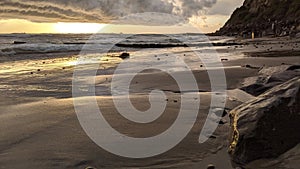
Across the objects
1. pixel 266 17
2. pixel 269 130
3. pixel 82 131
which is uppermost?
pixel 266 17

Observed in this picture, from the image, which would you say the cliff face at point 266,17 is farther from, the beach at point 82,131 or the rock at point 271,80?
the beach at point 82,131

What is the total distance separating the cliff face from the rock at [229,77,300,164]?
4096 cm

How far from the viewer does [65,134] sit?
167 inches

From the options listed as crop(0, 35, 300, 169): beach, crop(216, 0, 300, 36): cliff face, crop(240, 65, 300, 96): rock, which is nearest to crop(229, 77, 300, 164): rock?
crop(0, 35, 300, 169): beach

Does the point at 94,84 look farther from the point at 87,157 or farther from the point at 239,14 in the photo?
the point at 239,14

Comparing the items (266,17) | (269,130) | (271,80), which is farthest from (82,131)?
(266,17)

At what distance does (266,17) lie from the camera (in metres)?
60.8

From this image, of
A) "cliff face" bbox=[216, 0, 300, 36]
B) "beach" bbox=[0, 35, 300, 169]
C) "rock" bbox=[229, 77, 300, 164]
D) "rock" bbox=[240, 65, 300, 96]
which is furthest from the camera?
"cliff face" bbox=[216, 0, 300, 36]

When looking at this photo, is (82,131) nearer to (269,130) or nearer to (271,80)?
(269,130)

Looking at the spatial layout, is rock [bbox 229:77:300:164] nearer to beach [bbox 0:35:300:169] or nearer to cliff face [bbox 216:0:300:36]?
beach [bbox 0:35:300:169]

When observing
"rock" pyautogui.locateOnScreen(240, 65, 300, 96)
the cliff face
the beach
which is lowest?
the beach

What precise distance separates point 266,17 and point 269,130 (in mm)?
61980

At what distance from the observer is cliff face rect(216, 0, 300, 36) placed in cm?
4688

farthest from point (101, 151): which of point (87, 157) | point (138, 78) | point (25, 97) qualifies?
point (138, 78)
